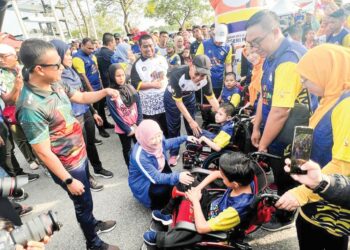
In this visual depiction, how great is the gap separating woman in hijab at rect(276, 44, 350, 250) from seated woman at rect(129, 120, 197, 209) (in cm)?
104

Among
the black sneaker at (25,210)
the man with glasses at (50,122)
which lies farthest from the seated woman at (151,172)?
the black sneaker at (25,210)

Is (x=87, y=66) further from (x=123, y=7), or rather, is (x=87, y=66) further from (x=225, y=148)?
(x=123, y=7)

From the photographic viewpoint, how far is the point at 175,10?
3266 centimetres

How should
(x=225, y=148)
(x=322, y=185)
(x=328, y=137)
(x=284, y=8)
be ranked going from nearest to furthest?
1. (x=322, y=185)
2. (x=328, y=137)
3. (x=225, y=148)
4. (x=284, y=8)

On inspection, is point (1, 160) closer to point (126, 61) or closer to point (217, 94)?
point (126, 61)

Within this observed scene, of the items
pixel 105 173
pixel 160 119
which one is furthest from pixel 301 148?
pixel 105 173

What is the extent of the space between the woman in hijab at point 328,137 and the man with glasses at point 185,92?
5.52ft

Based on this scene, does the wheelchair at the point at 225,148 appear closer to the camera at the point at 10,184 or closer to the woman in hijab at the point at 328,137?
the woman in hijab at the point at 328,137

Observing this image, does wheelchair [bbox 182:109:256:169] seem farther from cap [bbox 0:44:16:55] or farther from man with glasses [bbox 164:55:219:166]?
cap [bbox 0:44:16:55]

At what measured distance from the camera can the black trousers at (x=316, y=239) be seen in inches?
57.7

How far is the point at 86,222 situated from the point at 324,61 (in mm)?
2141

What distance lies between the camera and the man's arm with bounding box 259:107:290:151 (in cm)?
202

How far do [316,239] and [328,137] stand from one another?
69cm

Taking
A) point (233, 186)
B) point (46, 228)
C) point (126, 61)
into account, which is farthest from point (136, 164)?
point (126, 61)
